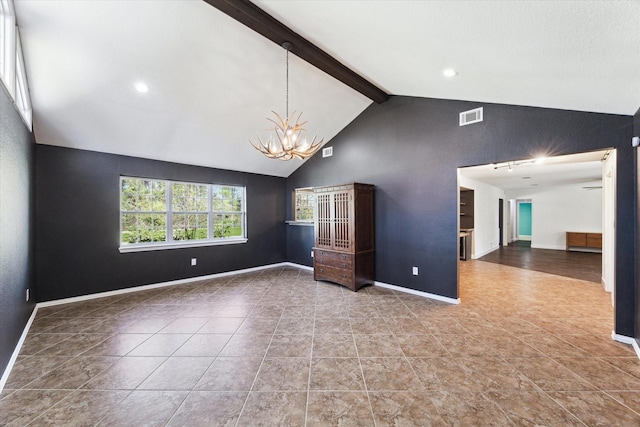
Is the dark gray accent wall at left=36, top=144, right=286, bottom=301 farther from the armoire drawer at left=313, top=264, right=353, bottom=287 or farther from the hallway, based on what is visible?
the hallway

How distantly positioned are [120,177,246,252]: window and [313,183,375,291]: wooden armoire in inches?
81.7

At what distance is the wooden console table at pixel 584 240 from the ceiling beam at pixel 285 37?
9292 millimetres

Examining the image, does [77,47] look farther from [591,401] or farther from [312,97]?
[591,401]

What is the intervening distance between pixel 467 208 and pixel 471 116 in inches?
180

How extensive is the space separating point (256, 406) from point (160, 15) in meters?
3.58

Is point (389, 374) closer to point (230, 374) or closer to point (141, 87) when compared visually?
point (230, 374)

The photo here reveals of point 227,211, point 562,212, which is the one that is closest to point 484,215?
point 562,212

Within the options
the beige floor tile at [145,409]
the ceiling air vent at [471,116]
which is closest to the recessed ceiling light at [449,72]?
the ceiling air vent at [471,116]

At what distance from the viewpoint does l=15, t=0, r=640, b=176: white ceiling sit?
1767 mm

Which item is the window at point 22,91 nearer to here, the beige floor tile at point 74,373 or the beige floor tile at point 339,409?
the beige floor tile at point 74,373

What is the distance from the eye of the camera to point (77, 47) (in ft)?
8.58

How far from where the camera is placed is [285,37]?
288 cm

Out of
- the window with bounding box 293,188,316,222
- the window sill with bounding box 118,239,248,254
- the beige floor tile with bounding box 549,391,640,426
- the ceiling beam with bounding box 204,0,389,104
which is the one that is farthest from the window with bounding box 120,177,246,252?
the beige floor tile with bounding box 549,391,640,426

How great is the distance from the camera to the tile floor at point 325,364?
1.71 m
